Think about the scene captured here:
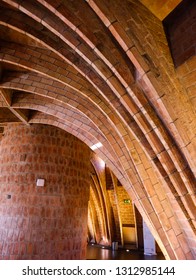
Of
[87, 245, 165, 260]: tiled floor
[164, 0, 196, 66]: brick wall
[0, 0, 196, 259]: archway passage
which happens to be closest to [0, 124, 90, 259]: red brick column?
[87, 245, 165, 260]: tiled floor

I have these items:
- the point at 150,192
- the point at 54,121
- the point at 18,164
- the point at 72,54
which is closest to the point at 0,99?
the point at 54,121

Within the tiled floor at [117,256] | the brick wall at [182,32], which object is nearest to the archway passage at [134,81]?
the brick wall at [182,32]

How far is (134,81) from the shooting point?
3.08m

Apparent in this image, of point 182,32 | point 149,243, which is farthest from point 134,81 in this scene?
point 149,243

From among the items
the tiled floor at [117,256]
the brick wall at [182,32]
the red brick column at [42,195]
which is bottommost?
the tiled floor at [117,256]

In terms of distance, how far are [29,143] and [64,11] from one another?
5.38m

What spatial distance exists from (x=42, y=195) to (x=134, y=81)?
537cm

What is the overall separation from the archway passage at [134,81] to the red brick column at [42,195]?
10.4ft

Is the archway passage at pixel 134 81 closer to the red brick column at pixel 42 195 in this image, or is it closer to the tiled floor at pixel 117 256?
the red brick column at pixel 42 195

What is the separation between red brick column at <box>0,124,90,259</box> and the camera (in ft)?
21.8

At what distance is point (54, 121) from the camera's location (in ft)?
22.9

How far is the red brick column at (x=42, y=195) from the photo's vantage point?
6.63 m

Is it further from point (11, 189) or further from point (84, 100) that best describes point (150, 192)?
point (11, 189)
